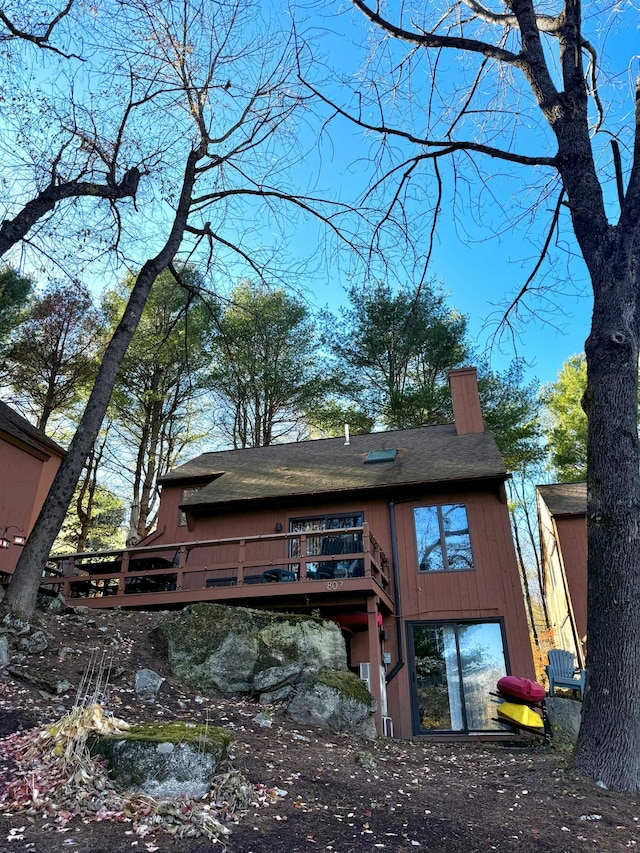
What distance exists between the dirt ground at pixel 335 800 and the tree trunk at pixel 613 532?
0.36 m

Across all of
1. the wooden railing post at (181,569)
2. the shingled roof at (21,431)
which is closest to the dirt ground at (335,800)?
the wooden railing post at (181,569)

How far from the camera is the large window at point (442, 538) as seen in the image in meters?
9.89

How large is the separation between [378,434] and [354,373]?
551 centimetres

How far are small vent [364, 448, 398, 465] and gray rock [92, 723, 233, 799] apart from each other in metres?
8.78

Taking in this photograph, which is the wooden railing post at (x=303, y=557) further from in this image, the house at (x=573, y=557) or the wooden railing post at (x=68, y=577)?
the house at (x=573, y=557)

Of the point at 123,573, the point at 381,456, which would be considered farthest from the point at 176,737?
the point at 381,456

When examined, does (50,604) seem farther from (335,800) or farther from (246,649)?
(335,800)

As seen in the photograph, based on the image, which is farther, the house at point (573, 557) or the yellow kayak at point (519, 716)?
the house at point (573, 557)

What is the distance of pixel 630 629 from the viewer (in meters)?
4.09

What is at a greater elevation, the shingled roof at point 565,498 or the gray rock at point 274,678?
the shingled roof at point 565,498

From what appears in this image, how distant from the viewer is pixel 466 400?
12602 mm

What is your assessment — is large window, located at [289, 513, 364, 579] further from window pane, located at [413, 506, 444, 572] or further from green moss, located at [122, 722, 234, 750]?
green moss, located at [122, 722, 234, 750]

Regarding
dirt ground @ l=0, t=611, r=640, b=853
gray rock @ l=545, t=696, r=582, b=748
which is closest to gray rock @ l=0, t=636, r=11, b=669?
dirt ground @ l=0, t=611, r=640, b=853

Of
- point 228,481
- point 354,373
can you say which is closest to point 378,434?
point 228,481
